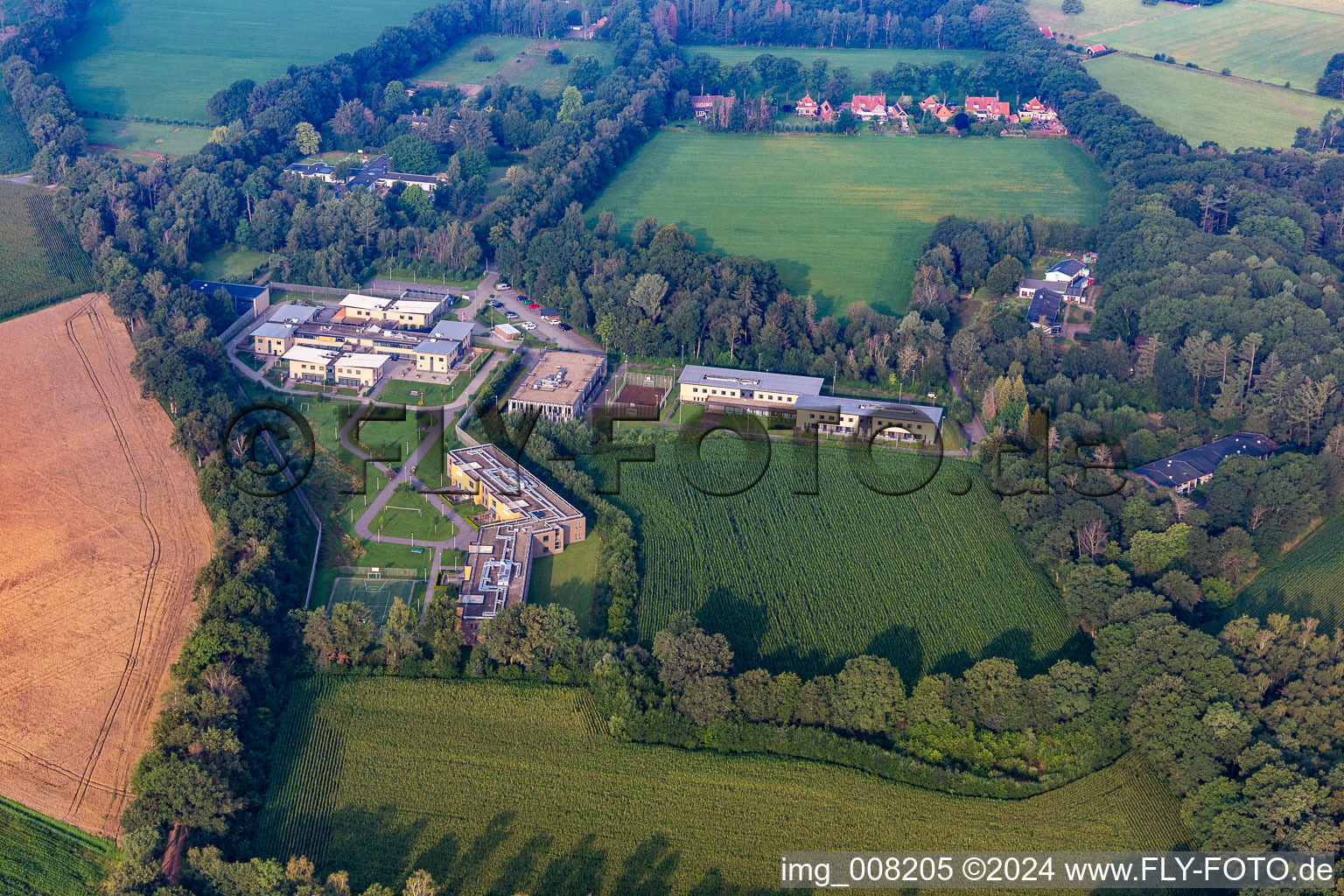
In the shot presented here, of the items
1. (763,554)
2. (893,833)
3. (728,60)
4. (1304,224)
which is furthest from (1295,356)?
(728,60)

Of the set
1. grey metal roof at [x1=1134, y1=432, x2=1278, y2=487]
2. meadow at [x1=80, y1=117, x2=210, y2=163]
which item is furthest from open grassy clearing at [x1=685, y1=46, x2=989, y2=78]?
grey metal roof at [x1=1134, y1=432, x2=1278, y2=487]

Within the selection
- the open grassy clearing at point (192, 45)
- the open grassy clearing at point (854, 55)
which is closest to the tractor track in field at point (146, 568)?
the open grassy clearing at point (192, 45)

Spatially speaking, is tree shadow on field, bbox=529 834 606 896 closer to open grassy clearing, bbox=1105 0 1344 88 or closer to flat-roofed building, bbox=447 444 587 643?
flat-roofed building, bbox=447 444 587 643

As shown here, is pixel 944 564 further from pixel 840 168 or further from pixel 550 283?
pixel 840 168

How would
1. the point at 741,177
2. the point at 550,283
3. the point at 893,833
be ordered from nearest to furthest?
the point at 893,833 < the point at 550,283 < the point at 741,177

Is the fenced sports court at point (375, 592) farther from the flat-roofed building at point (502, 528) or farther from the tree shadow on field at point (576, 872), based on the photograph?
the tree shadow on field at point (576, 872)

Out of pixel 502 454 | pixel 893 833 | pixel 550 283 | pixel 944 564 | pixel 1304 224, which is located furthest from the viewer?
pixel 1304 224

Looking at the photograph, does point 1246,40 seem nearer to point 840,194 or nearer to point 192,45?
point 840,194
